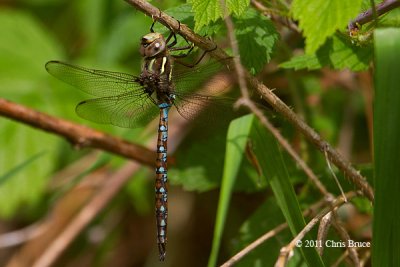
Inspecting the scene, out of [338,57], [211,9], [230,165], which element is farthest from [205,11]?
[338,57]

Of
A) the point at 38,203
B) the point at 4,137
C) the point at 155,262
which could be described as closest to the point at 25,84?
the point at 4,137

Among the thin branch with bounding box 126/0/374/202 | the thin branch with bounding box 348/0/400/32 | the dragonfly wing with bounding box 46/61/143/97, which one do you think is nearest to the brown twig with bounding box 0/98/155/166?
the dragonfly wing with bounding box 46/61/143/97

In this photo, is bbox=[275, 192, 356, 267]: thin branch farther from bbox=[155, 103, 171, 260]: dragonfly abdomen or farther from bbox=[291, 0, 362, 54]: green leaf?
bbox=[155, 103, 171, 260]: dragonfly abdomen

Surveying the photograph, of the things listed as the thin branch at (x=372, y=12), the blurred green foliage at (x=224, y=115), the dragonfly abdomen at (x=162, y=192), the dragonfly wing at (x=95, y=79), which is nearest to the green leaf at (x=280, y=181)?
the blurred green foliage at (x=224, y=115)

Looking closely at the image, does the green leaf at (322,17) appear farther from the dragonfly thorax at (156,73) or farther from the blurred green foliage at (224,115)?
the dragonfly thorax at (156,73)

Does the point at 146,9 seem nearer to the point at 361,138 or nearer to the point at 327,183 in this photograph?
the point at 327,183

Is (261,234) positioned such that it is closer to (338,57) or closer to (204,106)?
(204,106)
